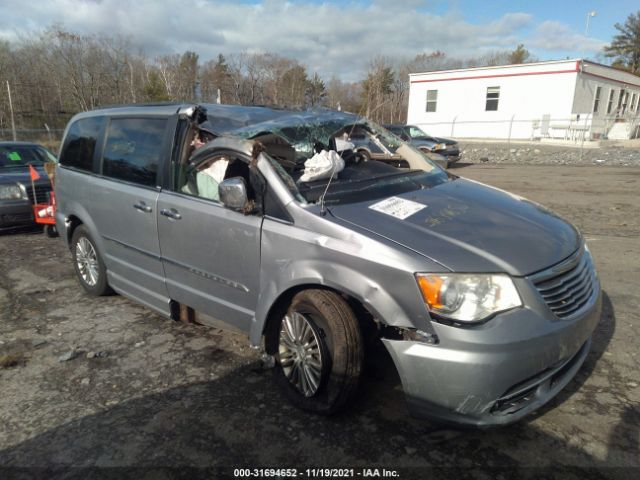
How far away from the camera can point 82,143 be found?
460cm

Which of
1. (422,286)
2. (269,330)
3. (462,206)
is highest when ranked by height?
(462,206)

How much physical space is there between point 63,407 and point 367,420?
6.40 feet

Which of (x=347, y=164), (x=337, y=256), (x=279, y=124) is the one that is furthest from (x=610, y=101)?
(x=337, y=256)

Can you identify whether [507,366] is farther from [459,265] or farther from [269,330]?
[269,330]

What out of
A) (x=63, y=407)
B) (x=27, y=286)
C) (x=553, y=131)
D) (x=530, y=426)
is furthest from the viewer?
(x=553, y=131)

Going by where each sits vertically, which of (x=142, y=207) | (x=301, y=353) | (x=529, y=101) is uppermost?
(x=529, y=101)

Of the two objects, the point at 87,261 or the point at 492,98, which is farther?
the point at 492,98

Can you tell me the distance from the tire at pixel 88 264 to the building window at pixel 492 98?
26253mm

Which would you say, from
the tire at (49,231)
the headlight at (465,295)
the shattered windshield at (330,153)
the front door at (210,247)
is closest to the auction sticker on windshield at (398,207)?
the shattered windshield at (330,153)

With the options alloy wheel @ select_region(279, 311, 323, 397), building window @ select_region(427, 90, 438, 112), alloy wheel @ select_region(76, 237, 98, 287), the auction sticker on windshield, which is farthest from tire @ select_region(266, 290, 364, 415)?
building window @ select_region(427, 90, 438, 112)

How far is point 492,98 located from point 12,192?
83.8ft

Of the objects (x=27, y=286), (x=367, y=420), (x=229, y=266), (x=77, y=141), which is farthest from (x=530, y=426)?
(x=27, y=286)

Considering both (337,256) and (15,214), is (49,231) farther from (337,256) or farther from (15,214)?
(337,256)

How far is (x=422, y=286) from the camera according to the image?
2.21m
